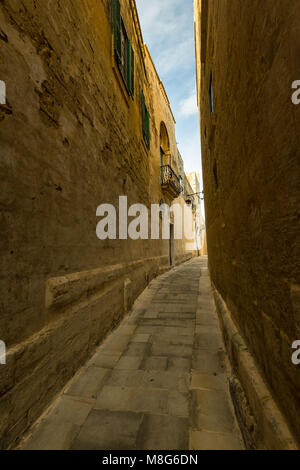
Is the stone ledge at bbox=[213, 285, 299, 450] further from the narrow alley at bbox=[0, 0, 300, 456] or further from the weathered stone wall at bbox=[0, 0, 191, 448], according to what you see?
the weathered stone wall at bbox=[0, 0, 191, 448]

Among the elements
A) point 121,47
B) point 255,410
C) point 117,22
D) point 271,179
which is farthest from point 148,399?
point 117,22

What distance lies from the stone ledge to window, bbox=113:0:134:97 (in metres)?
5.42

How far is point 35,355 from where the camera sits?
1.71 meters

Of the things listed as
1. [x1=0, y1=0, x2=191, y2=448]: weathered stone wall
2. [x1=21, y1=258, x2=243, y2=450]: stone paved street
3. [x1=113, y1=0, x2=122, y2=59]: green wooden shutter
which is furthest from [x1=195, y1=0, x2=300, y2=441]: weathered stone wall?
[x1=113, y1=0, x2=122, y2=59]: green wooden shutter

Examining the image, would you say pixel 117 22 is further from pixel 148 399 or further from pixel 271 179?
pixel 148 399

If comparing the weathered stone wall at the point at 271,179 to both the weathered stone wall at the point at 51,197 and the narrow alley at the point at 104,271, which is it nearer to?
the narrow alley at the point at 104,271

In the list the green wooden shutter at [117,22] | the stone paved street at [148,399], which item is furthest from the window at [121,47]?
the stone paved street at [148,399]

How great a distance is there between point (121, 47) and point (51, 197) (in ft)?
15.3

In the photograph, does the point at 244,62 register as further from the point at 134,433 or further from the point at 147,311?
the point at 147,311

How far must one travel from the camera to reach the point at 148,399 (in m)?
1.95

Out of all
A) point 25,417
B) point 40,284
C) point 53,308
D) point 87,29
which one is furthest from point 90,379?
point 87,29

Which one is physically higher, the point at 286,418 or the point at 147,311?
the point at 286,418

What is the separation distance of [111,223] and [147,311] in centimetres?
209

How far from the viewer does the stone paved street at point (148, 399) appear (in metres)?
1.52
